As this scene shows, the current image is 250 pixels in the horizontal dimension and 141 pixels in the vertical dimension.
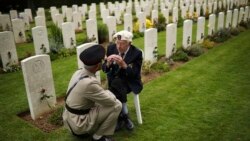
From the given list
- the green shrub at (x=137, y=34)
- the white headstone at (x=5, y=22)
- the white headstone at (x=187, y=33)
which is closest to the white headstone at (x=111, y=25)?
the green shrub at (x=137, y=34)

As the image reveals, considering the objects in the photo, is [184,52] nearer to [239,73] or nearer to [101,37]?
[239,73]

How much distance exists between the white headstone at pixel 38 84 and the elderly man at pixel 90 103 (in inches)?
55.6

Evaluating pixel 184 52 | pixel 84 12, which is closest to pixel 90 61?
pixel 184 52

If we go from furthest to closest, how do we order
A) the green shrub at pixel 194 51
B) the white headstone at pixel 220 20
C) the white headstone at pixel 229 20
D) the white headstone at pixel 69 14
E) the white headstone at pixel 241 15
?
the white headstone at pixel 69 14, the white headstone at pixel 241 15, the white headstone at pixel 229 20, the white headstone at pixel 220 20, the green shrub at pixel 194 51

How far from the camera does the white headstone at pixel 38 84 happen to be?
516 cm

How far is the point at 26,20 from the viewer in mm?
14172

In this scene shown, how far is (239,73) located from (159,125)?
371cm

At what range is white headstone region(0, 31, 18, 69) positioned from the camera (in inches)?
312

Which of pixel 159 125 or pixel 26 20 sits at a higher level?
pixel 26 20

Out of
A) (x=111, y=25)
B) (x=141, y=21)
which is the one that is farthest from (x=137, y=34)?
(x=111, y=25)

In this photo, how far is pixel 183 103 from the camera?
19.7 feet

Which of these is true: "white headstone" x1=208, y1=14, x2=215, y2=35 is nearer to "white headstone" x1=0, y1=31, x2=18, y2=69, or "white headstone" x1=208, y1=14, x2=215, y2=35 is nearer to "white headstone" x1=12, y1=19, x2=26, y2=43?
"white headstone" x1=0, y1=31, x2=18, y2=69

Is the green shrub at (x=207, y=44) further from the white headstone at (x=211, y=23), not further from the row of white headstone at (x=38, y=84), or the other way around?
the row of white headstone at (x=38, y=84)

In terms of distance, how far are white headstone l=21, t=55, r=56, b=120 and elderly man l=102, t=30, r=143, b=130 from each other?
1328mm
